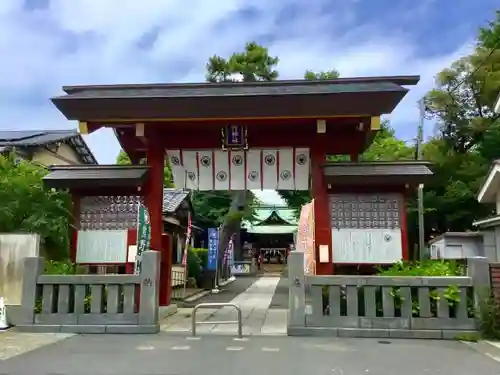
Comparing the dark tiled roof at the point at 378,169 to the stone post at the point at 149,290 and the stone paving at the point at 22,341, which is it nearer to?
the stone post at the point at 149,290

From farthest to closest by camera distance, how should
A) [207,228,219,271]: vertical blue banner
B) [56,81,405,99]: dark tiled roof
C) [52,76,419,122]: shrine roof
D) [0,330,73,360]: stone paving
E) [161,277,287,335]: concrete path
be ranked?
[207,228,219,271]: vertical blue banner < [56,81,405,99]: dark tiled roof < [52,76,419,122]: shrine roof < [161,277,287,335]: concrete path < [0,330,73,360]: stone paving

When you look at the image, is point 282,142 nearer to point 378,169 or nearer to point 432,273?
point 378,169

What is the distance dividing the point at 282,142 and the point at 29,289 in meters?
6.37

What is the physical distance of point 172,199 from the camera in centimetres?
2317

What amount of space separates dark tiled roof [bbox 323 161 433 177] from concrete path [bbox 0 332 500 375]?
12.3 ft

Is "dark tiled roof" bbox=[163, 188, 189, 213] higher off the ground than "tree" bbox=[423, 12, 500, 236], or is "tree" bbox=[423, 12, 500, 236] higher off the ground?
"tree" bbox=[423, 12, 500, 236]

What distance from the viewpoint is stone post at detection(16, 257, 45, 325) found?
31.1ft

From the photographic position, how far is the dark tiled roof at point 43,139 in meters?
23.0

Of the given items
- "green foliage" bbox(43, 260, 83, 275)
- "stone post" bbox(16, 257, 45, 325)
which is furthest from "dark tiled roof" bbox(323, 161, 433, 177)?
"stone post" bbox(16, 257, 45, 325)

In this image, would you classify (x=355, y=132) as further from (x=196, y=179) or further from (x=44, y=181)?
(x=44, y=181)

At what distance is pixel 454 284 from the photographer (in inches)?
352

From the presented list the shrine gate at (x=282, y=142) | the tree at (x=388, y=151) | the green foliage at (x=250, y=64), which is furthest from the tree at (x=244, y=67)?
the shrine gate at (x=282, y=142)

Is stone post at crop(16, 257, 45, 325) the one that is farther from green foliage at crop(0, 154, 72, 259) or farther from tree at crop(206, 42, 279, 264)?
tree at crop(206, 42, 279, 264)

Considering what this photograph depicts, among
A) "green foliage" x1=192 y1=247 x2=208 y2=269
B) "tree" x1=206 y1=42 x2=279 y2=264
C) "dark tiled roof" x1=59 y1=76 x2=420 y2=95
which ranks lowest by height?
"green foliage" x1=192 y1=247 x2=208 y2=269
